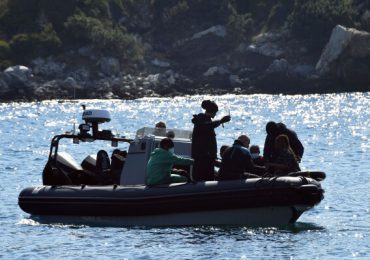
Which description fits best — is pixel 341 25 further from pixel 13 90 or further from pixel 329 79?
pixel 13 90

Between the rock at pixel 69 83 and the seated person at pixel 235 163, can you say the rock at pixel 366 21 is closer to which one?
the rock at pixel 69 83

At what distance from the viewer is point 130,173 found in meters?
19.1

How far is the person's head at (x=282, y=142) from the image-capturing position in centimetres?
1792

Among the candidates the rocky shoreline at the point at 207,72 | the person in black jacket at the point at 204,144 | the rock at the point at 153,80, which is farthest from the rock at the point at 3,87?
the person in black jacket at the point at 204,144

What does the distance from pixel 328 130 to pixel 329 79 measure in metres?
38.3

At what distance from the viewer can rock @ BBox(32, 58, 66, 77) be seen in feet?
290

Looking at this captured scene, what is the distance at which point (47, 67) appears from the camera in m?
89.6

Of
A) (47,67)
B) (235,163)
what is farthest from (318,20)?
(235,163)

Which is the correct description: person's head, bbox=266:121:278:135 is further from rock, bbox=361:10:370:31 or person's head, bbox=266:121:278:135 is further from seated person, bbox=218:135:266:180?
rock, bbox=361:10:370:31

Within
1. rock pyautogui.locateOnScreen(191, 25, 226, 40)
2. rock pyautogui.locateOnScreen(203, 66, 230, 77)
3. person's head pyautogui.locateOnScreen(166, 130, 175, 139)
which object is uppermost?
rock pyautogui.locateOnScreen(191, 25, 226, 40)

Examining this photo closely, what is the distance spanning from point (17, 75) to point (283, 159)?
6547 cm

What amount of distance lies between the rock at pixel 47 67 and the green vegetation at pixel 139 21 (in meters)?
1.11

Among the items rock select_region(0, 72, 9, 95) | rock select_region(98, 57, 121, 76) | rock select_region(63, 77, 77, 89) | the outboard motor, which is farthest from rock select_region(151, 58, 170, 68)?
the outboard motor

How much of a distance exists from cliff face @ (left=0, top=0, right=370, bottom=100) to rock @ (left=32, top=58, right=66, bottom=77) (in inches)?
3.7
